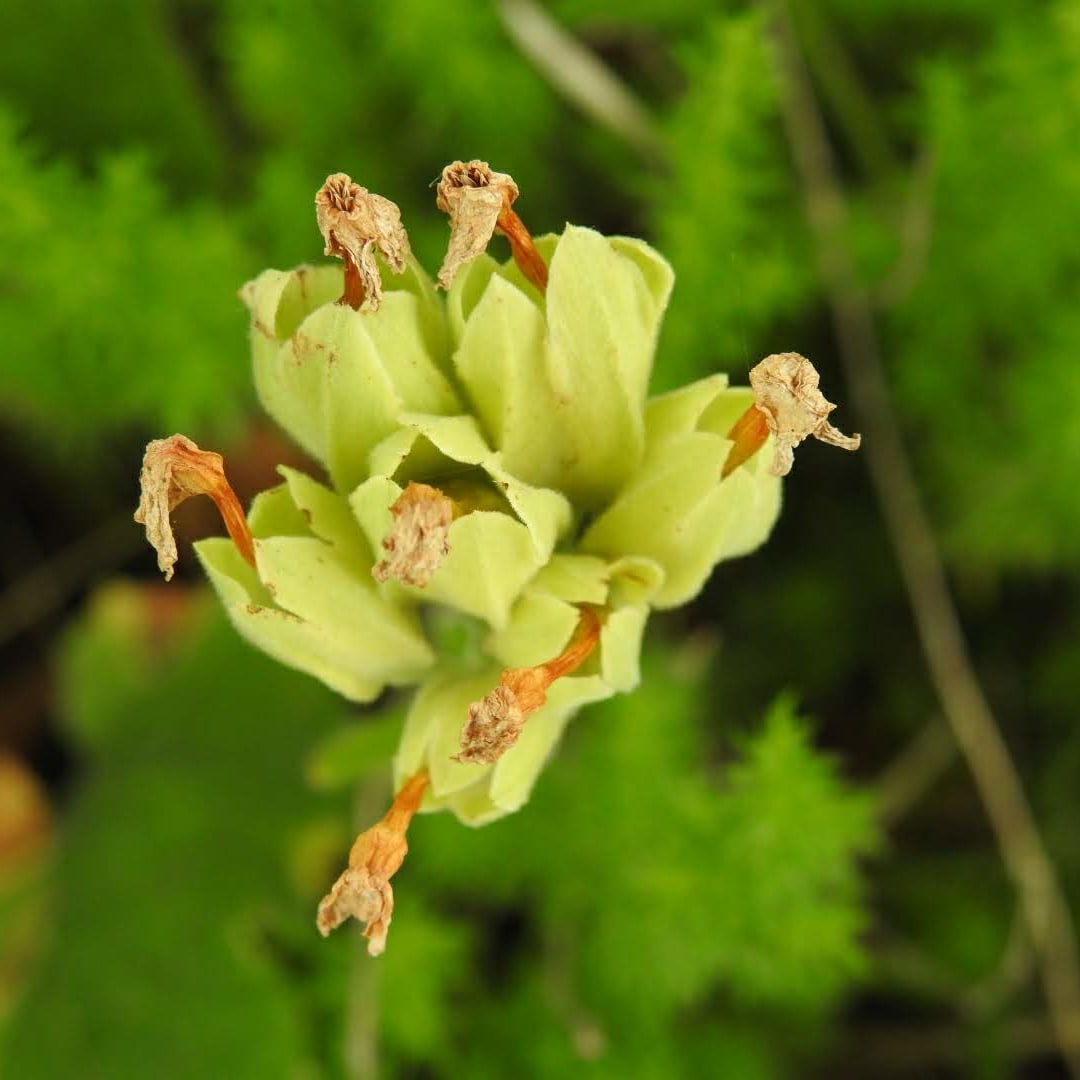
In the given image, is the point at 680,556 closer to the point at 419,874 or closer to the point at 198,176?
the point at 419,874

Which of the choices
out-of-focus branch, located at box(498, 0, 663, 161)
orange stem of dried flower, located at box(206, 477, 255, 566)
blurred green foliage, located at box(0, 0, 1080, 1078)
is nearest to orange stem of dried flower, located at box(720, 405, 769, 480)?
orange stem of dried flower, located at box(206, 477, 255, 566)

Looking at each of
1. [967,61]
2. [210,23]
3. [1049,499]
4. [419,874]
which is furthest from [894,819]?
[210,23]

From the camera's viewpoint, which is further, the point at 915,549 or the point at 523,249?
the point at 915,549

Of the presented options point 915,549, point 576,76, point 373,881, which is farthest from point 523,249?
point 915,549

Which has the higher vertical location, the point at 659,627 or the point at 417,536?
the point at 417,536

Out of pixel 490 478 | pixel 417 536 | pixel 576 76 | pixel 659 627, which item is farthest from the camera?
pixel 659 627

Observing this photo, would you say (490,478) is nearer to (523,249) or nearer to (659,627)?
(523,249)
